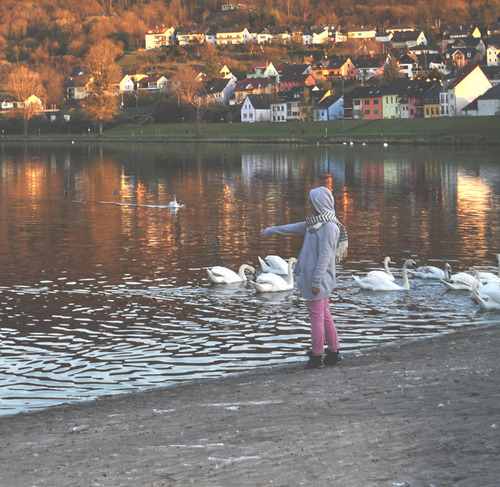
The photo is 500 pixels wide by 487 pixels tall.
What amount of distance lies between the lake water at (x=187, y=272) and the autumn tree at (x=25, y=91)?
Result: 326 ft

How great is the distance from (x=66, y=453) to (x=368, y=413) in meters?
3.21

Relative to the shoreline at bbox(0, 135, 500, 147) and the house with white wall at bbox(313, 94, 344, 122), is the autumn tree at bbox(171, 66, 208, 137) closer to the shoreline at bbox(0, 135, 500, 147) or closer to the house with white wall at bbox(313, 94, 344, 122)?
the shoreline at bbox(0, 135, 500, 147)

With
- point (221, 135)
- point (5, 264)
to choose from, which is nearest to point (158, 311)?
point (5, 264)

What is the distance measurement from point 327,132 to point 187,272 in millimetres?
99622

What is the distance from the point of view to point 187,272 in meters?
23.8

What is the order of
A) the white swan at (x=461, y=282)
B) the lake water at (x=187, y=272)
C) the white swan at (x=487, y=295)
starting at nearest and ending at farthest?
the lake water at (x=187, y=272) < the white swan at (x=487, y=295) < the white swan at (x=461, y=282)

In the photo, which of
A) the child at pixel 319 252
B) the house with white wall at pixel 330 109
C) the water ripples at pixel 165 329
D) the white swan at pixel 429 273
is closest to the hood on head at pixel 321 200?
the child at pixel 319 252

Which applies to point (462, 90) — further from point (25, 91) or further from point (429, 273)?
point (429, 273)

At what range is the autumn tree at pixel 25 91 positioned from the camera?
503ft

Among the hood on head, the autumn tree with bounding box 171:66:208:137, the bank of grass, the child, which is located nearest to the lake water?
the child

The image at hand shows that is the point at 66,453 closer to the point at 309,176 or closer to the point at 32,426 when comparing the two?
the point at 32,426

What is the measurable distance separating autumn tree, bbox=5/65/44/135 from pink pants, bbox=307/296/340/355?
144 metres

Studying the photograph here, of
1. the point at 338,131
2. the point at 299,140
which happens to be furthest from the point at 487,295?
the point at 338,131

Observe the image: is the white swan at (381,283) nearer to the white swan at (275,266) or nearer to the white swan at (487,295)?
the white swan at (487,295)
